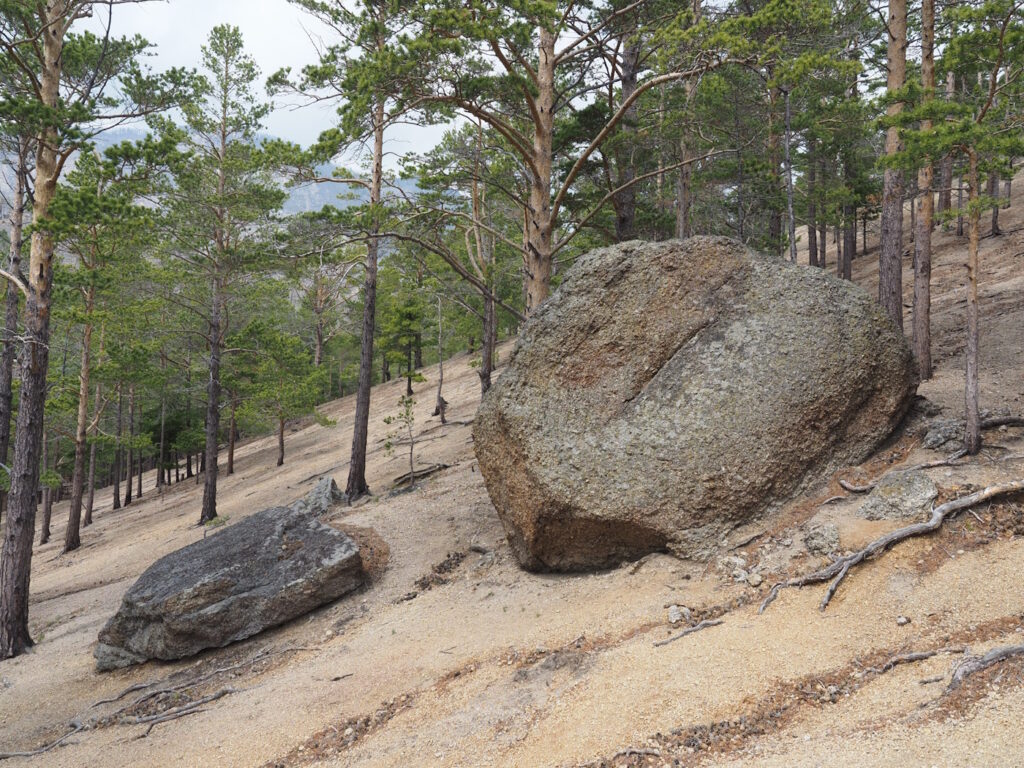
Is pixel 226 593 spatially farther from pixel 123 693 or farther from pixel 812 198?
pixel 812 198

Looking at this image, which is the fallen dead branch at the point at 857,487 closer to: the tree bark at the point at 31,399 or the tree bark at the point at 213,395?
the tree bark at the point at 31,399

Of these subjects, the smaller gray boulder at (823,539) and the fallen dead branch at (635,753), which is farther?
the smaller gray boulder at (823,539)

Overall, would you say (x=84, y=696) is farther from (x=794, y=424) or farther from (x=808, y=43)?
(x=808, y=43)

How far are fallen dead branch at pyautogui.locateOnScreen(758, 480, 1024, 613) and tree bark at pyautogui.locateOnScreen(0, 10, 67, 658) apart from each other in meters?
12.4

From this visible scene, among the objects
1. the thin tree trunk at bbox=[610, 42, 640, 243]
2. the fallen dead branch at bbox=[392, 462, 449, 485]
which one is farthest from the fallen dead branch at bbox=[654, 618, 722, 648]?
the fallen dead branch at bbox=[392, 462, 449, 485]

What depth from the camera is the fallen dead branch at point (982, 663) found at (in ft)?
13.8

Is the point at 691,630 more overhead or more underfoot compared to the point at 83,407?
more underfoot

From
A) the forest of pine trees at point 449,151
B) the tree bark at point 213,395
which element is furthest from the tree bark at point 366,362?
the tree bark at point 213,395

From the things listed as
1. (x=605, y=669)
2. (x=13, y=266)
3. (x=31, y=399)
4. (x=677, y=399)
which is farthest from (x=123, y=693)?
(x=677, y=399)

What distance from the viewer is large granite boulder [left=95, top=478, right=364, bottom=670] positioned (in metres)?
9.28

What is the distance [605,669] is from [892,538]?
347cm

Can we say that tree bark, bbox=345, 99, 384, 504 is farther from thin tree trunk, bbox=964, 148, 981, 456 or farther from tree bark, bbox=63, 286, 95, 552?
thin tree trunk, bbox=964, 148, 981, 456

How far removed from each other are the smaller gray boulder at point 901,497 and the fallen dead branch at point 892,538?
0.75ft

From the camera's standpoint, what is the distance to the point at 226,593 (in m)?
9.47
